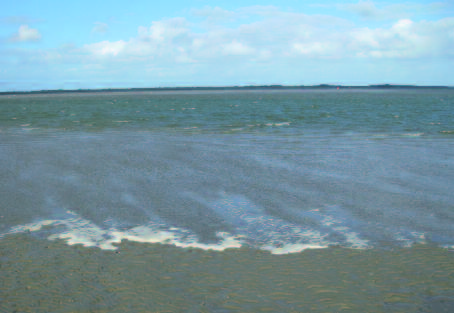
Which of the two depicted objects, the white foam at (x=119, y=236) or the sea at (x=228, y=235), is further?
the white foam at (x=119, y=236)

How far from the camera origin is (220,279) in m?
4.89

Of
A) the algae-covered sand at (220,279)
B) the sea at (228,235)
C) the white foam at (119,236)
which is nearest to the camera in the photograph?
the algae-covered sand at (220,279)

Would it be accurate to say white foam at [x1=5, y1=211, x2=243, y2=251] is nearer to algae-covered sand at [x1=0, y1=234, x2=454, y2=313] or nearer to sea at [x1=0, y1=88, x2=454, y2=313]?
sea at [x1=0, y1=88, x2=454, y2=313]

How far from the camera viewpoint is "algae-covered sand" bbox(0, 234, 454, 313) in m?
4.31

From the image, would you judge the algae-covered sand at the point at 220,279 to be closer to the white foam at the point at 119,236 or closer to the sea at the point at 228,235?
the sea at the point at 228,235

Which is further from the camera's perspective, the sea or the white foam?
the white foam

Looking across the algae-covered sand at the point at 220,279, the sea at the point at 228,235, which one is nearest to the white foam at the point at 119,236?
the sea at the point at 228,235

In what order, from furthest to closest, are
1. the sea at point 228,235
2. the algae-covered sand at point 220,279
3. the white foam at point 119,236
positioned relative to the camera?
the white foam at point 119,236 → the sea at point 228,235 → the algae-covered sand at point 220,279

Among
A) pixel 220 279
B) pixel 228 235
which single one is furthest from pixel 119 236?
pixel 220 279

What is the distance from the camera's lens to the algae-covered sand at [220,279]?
4.31 m

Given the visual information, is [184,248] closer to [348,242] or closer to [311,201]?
[348,242]

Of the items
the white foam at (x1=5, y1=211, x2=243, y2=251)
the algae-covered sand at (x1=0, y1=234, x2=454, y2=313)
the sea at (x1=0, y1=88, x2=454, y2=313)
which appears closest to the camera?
the algae-covered sand at (x1=0, y1=234, x2=454, y2=313)

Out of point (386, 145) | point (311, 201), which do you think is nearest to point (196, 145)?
point (386, 145)

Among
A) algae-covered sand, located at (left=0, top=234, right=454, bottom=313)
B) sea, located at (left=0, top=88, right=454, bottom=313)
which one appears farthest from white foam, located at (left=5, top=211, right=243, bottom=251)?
algae-covered sand, located at (left=0, top=234, right=454, bottom=313)
